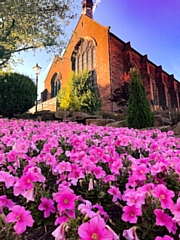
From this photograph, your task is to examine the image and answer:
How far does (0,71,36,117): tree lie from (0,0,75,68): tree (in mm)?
2771

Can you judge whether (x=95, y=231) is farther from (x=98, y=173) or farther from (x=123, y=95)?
(x=123, y=95)

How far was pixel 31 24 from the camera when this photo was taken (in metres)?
10.6

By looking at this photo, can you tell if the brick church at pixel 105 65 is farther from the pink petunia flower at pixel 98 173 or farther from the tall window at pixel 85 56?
the pink petunia flower at pixel 98 173

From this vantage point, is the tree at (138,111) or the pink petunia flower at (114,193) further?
the tree at (138,111)

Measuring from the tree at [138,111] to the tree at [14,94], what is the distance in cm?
500

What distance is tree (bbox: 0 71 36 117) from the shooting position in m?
8.82

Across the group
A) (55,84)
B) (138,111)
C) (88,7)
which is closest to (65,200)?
(138,111)

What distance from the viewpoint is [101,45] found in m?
15.9

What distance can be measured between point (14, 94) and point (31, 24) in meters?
4.24

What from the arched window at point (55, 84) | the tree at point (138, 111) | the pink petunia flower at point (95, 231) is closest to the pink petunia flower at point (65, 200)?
the pink petunia flower at point (95, 231)

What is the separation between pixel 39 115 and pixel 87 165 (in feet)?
27.2

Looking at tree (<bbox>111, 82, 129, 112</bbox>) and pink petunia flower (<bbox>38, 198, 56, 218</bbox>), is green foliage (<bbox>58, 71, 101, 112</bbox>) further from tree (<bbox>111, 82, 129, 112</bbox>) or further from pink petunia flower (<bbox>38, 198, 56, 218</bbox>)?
pink petunia flower (<bbox>38, 198, 56, 218</bbox>)

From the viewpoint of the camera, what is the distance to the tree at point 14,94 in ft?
28.9

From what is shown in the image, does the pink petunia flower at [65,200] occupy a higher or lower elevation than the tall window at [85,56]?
lower
